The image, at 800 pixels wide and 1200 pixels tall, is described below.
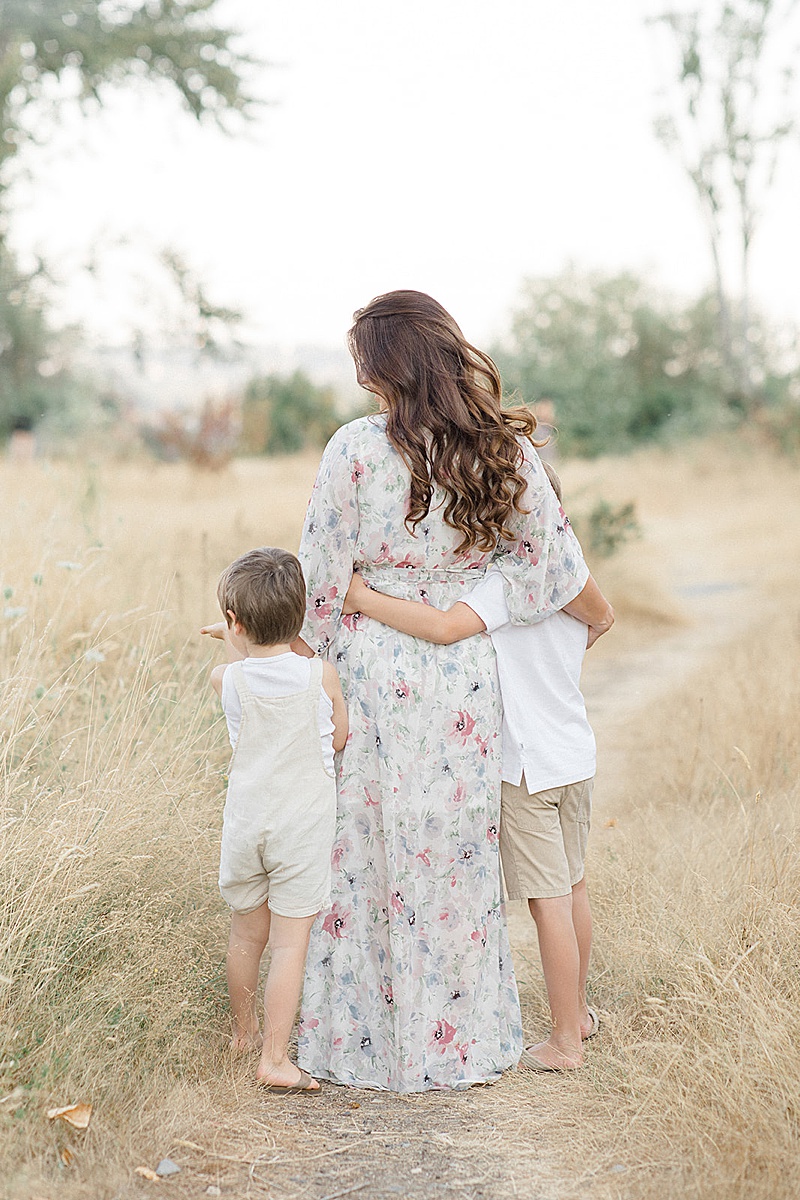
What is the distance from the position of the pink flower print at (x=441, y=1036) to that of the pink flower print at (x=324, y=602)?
964mm

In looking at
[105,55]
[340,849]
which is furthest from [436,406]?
[105,55]

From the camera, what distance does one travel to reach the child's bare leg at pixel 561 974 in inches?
110

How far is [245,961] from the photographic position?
2.76 meters

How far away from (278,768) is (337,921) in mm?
433

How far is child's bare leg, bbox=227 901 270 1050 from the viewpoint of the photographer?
276 centimetres

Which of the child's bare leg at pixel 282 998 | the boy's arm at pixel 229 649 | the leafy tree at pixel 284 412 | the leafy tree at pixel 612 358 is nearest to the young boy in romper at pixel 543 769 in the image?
the boy's arm at pixel 229 649

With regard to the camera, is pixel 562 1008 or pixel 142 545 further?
pixel 142 545

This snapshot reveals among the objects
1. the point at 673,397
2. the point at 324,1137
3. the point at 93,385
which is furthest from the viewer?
the point at 673,397

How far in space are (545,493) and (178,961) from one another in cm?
137

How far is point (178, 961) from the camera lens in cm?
286

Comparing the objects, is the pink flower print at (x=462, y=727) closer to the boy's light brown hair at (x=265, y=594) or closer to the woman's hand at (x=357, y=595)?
the woman's hand at (x=357, y=595)

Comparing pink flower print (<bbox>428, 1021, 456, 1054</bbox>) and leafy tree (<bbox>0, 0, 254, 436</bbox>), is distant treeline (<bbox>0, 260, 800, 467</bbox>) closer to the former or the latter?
leafy tree (<bbox>0, 0, 254, 436</bbox>)

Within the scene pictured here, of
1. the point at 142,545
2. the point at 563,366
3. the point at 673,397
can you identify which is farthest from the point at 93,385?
the point at 142,545

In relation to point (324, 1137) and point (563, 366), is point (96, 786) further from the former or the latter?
point (563, 366)
